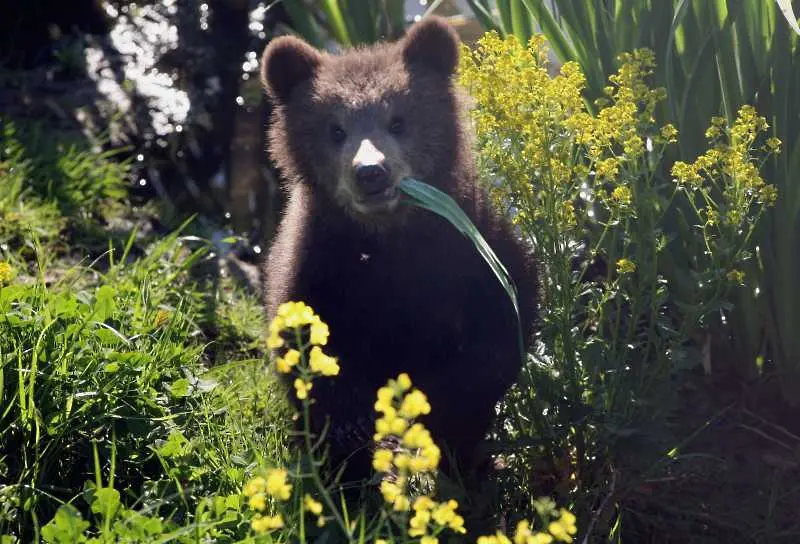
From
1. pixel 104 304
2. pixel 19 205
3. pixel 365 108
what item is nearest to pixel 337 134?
pixel 365 108

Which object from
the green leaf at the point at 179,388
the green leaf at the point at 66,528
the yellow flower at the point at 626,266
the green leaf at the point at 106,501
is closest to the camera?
the green leaf at the point at 66,528

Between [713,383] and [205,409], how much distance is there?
1.91 m

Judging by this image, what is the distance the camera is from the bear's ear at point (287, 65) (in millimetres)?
4129

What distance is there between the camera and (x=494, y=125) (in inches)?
128

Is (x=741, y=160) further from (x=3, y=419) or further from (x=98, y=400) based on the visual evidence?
(x=3, y=419)

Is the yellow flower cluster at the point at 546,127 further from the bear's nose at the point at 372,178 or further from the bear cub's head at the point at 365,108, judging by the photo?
the bear cub's head at the point at 365,108

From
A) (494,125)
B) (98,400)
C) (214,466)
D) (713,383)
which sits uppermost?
(494,125)

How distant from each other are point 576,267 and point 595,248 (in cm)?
151

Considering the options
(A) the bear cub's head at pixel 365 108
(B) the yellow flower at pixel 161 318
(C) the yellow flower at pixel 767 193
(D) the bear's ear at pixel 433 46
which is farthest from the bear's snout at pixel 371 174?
(C) the yellow flower at pixel 767 193

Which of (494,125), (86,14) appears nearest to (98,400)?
(494,125)

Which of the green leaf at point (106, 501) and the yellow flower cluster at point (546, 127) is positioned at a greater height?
the yellow flower cluster at point (546, 127)

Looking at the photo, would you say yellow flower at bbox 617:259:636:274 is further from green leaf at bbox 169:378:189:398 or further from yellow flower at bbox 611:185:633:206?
green leaf at bbox 169:378:189:398

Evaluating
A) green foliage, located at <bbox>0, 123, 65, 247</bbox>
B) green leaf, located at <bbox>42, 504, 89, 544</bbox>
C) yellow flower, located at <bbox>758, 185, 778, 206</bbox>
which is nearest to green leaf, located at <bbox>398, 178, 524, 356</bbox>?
yellow flower, located at <bbox>758, 185, 778, 206</bbox>

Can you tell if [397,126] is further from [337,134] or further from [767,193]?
[767,193]
